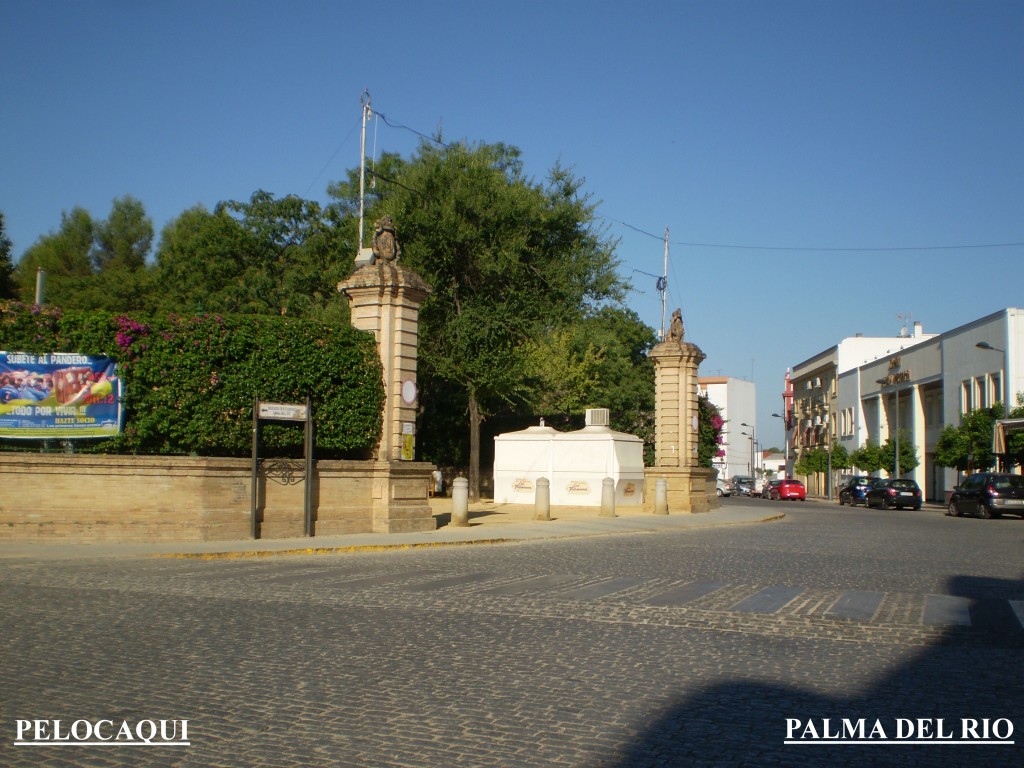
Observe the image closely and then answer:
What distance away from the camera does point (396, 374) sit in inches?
848

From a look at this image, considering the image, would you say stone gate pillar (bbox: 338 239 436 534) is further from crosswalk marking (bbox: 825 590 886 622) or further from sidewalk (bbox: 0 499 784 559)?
crosswalk marking (bbox: 825 590 886 622)

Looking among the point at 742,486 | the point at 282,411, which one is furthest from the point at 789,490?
the point at 282,411

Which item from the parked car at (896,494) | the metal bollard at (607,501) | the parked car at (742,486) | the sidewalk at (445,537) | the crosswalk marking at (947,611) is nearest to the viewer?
the crosswalk marking at (947,611)

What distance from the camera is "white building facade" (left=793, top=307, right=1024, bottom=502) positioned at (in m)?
54.3

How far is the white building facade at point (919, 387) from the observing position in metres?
54.3

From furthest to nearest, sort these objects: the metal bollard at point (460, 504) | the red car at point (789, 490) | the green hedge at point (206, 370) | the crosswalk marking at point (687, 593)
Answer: the red car at point (789, 490) < the metal bollard at point (460, 504) < the green hedge at point (206, 370) < the crosswalk marking at point (687, 593)

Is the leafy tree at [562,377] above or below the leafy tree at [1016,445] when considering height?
above

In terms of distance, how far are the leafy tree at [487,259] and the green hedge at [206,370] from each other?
1249cm

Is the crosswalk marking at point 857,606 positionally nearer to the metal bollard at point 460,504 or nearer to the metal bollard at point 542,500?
the metal bollard at point 460,504

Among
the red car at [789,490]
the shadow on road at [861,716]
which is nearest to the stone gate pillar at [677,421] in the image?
the shadow on road at [861,716]

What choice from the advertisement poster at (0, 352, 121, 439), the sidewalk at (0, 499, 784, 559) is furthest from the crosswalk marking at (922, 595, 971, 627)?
the advertisement poster at (0, 352, 121, 439)

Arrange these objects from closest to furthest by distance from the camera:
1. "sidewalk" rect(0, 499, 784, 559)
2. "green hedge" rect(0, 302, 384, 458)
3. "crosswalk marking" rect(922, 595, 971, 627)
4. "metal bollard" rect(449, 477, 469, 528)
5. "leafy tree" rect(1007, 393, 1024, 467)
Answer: "crosswalk marking" rect(922, 595, 971, 627) < "sidewalk" rect(0, 499, 784, 559) < "green hedge" rect(0, 302, 384, 458) < "metal bollard" rect(449, 477, 469, 528) < "leafy tree" rect(1007, 393, 1024, 467)

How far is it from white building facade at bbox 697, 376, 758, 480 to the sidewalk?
346ft

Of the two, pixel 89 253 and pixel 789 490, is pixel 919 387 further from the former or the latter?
pixel 89 253
